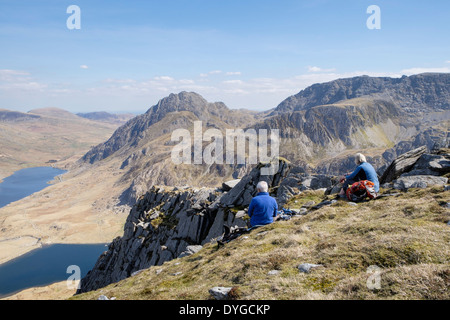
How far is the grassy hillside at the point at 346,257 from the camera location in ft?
25.0

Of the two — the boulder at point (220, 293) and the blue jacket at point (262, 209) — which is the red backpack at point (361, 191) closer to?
the blue jacket at point (262, 209)

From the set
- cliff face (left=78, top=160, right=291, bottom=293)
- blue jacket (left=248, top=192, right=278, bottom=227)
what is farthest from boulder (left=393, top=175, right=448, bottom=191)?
cliff face (left=78, top=160, right=291, bottom=293)

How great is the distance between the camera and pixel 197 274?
14.6m

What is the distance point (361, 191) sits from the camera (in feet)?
65.5

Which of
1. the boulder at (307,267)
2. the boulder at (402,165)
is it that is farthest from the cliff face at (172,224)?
the boulder at (307,267)

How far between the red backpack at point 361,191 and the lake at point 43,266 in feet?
586

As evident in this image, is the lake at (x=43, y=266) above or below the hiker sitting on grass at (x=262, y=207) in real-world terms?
below

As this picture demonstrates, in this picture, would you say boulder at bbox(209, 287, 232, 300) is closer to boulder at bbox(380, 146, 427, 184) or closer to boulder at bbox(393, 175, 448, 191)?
boulder at bbox(393, 175, 448, 191)

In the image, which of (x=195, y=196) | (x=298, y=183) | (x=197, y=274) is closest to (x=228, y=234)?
(x=197, y=274)

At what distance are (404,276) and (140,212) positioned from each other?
76.4 meters

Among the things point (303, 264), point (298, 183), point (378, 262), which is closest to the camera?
point (378, 262)
